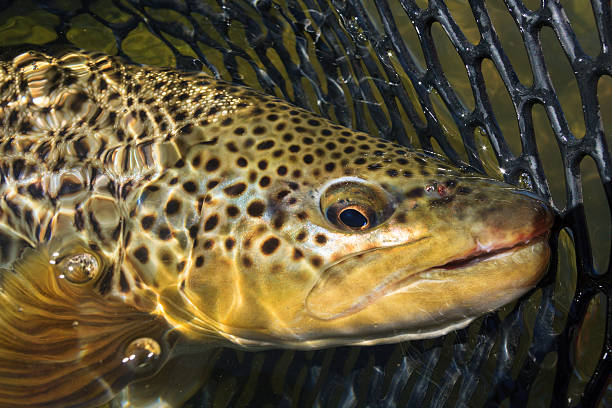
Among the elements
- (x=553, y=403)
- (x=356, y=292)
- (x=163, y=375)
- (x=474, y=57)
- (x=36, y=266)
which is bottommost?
(x=163, y=375)

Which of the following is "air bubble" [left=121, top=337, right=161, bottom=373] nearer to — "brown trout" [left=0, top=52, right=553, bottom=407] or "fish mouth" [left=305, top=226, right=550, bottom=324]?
"brown trout" [left=0, top=52, right=553, bottom=407]

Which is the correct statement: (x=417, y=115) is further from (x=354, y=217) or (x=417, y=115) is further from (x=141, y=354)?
(x=141, y=354)

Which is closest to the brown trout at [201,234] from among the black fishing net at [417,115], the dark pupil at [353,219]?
the dark pupil at [353,219]

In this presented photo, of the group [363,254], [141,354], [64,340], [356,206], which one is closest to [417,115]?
[356,206]

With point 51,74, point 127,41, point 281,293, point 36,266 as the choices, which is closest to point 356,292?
point 281,293

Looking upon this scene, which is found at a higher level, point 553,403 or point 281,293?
point 281,293

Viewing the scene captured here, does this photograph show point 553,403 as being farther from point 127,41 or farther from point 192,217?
point 127,41

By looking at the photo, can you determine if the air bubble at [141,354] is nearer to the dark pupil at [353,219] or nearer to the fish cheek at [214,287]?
the fish cheek at [214,287]
